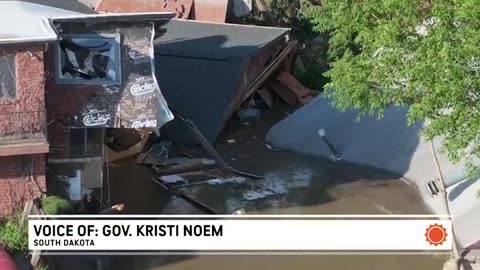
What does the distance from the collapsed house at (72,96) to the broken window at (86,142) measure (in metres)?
0.02

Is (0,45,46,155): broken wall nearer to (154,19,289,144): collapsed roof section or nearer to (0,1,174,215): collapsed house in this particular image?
(0,1,174,215): collapsed house

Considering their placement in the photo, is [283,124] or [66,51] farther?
[283,124]

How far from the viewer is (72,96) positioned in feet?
47.3

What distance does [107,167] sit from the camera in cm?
1841

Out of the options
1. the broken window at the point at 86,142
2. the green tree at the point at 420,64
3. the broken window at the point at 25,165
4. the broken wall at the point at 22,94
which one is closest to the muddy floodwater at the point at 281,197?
the broken window at the point at 25,165

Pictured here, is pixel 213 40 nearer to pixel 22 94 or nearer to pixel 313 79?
pixel 313 79

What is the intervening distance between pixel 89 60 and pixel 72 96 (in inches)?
28.0

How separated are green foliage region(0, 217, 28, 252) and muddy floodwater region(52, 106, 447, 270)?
0.96m

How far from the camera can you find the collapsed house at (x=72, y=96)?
1324cm

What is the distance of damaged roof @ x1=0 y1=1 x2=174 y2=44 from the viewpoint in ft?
42.6

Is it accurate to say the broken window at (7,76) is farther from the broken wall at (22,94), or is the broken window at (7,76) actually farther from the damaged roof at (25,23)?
the damaged roof at (25,23)

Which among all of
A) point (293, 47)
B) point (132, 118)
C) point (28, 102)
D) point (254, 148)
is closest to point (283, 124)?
point (254, 148)

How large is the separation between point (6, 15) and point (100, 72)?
2.14 meters

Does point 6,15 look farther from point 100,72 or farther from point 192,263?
point 192,263
